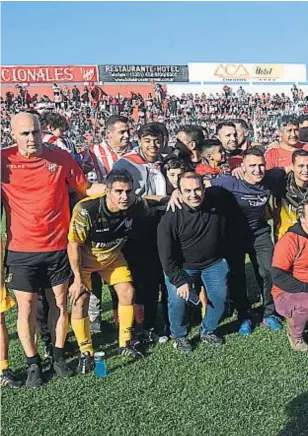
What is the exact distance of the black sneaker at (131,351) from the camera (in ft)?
16.5

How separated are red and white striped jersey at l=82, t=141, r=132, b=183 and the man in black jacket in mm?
1107

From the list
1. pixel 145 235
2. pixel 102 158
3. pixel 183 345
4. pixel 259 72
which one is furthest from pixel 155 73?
pixel 183 345

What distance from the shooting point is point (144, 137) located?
5430mm

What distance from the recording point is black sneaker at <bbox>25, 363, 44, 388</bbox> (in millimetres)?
4586

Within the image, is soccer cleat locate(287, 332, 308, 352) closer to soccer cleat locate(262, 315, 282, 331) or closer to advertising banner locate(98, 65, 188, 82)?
soccer cleat locate(262, 315, 282, 331)

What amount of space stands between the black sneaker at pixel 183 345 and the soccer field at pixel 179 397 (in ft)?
0.19

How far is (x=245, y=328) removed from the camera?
554 centimetres

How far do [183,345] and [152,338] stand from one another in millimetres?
389

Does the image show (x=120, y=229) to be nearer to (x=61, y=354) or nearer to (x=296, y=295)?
(x=61, y=354)

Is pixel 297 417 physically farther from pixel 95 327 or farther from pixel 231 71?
pixel 231 71

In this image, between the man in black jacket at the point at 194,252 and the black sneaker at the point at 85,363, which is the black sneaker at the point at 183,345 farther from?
the black sneaker at the point at 85,363

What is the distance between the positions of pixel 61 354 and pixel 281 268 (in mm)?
2062

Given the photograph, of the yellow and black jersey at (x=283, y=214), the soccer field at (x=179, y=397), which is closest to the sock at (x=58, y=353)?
the soccer field at (x=179, y=397)

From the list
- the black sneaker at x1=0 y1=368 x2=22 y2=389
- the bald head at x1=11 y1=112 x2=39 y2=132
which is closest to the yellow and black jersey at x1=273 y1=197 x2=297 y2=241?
the bald head at x1=11 y1=112 x2=39 y2=132
